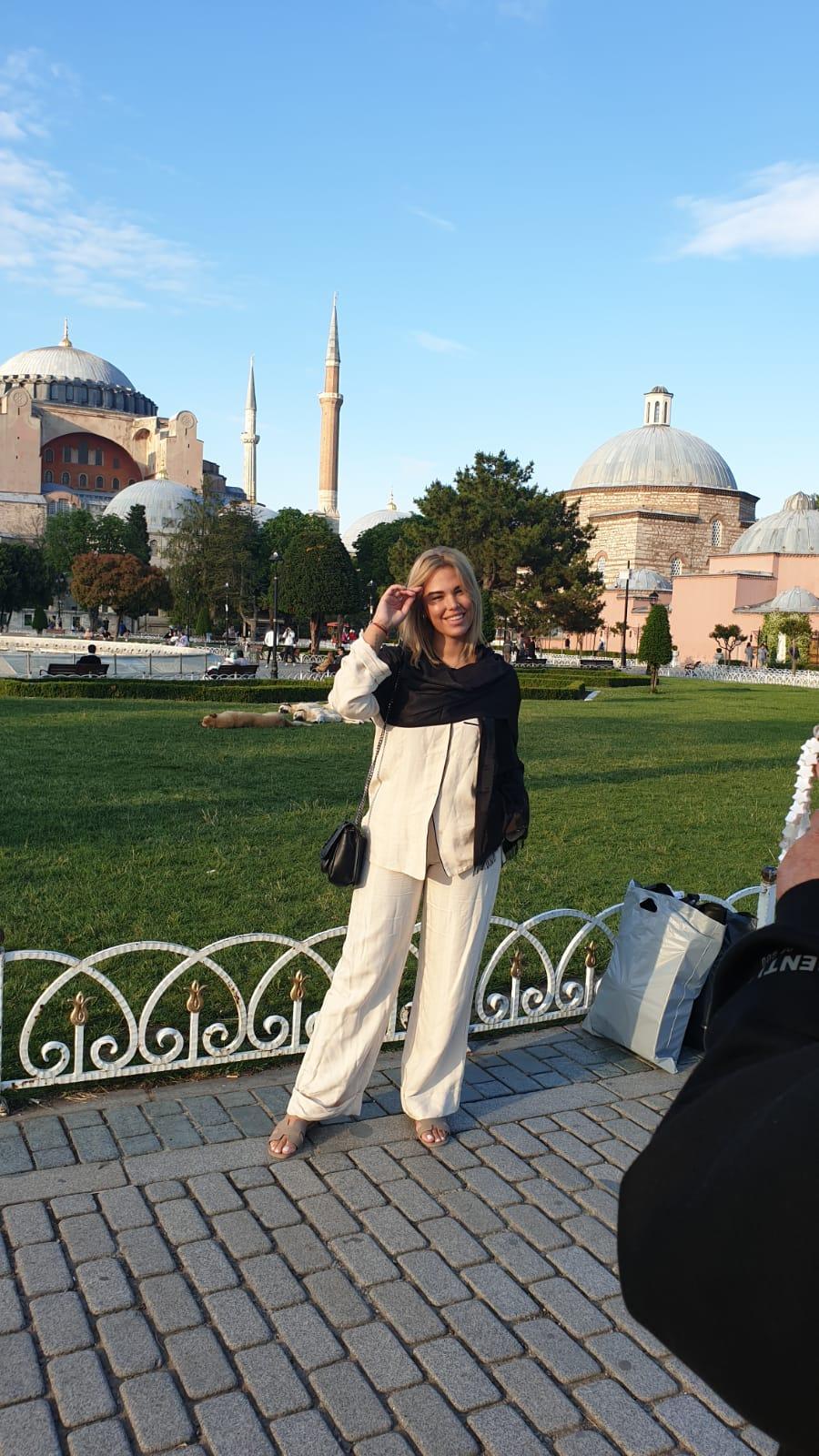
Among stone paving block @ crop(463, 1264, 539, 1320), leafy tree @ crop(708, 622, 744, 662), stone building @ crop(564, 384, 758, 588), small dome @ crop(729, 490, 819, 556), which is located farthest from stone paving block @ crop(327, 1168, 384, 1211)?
stone building @ crop(564, 384, 758, 588)

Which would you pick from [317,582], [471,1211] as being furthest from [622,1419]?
[317,582]

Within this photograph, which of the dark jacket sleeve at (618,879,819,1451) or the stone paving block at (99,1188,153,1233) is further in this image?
the stone paving block at (99,1188,153,1233)

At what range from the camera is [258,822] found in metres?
8.06

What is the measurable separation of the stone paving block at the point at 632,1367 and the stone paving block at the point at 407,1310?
37 cm

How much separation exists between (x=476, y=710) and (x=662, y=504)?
64.9 meters

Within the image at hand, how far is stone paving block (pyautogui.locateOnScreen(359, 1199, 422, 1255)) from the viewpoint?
274 cm

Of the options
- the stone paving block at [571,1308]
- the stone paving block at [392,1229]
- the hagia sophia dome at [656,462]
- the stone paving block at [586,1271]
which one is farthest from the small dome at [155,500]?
the stone paving block at [571,1308]

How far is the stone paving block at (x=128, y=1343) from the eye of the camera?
7.39 feet

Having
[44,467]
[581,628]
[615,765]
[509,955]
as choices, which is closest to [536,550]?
[581,628]

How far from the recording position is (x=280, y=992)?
4.51 meters

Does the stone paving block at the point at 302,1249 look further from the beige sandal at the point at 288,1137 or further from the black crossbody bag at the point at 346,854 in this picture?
the black crossbody bag at the point at 346,854

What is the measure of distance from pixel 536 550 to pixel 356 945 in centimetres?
3501

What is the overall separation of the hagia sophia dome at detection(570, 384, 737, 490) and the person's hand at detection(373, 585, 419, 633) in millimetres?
64910

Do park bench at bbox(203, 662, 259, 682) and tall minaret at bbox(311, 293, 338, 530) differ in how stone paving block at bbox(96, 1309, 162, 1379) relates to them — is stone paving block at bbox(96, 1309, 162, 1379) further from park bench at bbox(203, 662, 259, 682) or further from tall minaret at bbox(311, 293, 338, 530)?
tall minaret at bbox(311, 293, 338, 530)
